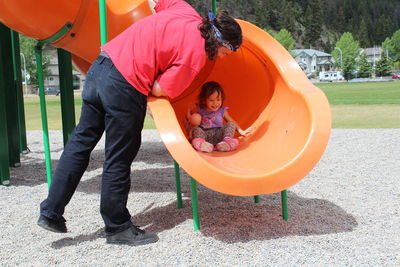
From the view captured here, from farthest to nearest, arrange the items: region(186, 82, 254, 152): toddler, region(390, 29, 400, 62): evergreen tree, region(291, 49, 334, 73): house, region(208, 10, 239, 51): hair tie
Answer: region(291, 49, 334, 73): house
region(390, 29, 400, 62): evergreen tree
region(186, 82, 254, 152): toddler
region(208, 10, 239, 51): hair tie

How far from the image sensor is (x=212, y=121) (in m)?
3.53

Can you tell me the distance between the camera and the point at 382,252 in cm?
246

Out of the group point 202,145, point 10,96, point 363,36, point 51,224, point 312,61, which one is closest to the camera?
point 51,224

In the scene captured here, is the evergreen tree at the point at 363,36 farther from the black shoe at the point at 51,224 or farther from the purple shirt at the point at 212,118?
the black shoe at the point at 51,224

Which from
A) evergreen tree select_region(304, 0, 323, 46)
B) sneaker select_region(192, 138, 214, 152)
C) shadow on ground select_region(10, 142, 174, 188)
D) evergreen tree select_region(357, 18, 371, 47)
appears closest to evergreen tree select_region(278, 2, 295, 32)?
evergreen tree select_region(304, 0, 323, 46)

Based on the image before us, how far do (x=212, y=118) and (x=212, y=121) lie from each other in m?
0.02

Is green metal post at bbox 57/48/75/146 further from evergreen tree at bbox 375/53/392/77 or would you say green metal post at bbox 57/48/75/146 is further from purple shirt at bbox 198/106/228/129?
evergreen tree at bbox 375/53/392/77

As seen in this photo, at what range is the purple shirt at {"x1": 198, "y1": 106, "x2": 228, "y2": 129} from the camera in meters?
3.52

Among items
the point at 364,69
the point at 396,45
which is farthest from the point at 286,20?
the point at 364,69

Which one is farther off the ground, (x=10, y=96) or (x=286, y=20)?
(x=286, y=20)

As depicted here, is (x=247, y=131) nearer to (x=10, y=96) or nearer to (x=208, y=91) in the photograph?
(x=208, y=91)

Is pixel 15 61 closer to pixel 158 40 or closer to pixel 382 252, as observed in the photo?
pixel 158 40

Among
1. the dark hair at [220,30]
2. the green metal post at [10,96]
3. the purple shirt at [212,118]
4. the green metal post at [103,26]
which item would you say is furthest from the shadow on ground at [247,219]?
the green metal post at [10,96]

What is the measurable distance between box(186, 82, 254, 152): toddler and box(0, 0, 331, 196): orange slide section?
119 mm
